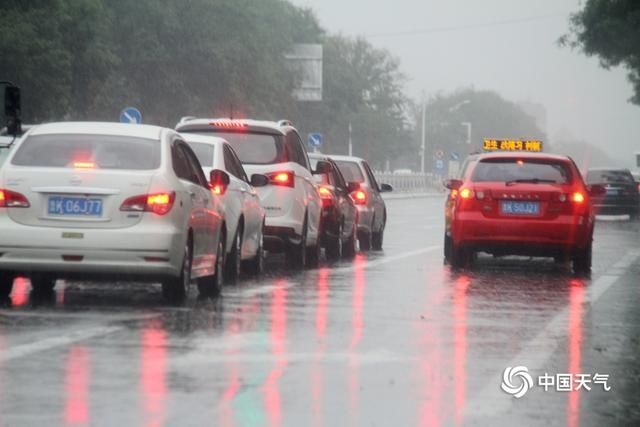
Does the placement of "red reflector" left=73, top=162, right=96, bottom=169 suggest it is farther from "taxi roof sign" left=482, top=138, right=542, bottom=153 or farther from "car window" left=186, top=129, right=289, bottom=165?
"taxi roof sign" left=482, top=138, right=542, bottom=153

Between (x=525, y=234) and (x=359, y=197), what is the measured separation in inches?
320

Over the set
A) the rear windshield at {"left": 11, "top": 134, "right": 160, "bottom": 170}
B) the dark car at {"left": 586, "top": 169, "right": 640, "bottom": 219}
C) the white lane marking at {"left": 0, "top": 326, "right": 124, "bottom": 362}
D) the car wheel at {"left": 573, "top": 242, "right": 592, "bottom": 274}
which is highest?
the rear windshield at {"left": 11, "top": 134, "right": 160, "bottom": 170}

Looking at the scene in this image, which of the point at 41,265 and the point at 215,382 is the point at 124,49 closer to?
the point at 41,265

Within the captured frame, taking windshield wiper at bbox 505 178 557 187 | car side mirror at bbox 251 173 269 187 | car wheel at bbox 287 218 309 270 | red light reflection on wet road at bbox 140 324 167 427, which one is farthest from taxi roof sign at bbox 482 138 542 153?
red light reflection on wet road at bbox 140 324 167 427

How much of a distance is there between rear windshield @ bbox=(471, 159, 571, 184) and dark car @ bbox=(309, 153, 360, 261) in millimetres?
2228

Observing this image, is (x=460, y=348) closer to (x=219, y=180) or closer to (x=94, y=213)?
(x=94, y=213)

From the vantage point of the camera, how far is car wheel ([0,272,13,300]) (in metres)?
15.1

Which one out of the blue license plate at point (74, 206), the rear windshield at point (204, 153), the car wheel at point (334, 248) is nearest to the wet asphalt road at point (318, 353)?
the blue license plate at point (74, 206)

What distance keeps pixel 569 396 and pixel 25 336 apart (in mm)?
4231

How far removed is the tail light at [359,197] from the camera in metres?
29.8

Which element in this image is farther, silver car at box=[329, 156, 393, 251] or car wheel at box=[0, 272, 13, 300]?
silver car at box=[329, 156, 393, 251]

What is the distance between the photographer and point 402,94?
135 meters

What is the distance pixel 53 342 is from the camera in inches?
465

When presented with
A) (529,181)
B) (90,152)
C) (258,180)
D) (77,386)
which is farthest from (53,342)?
(529,181)
